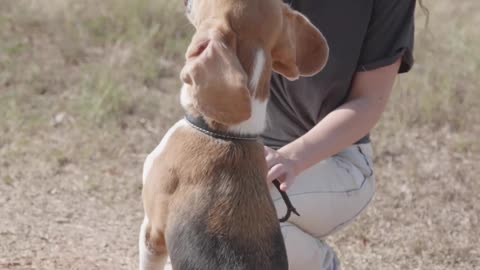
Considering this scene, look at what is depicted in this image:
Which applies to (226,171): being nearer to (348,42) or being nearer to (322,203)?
(322,203)

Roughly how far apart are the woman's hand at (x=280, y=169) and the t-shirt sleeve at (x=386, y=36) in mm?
701

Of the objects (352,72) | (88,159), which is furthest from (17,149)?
(352,72)

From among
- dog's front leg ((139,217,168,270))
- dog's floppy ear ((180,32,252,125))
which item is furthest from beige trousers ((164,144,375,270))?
dog's floppy ear ((180,32,252,125))

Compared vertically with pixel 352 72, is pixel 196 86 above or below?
above

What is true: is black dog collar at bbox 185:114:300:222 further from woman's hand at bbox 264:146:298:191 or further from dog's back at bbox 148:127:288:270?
woman's hand at bbox 264:146:298:191

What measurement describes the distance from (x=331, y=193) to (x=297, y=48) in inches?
33.3

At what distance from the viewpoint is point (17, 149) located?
20.6ft

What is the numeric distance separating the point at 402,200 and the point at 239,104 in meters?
3.24

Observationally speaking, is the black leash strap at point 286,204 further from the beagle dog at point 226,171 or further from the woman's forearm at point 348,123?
the beagle dog at point 226,171

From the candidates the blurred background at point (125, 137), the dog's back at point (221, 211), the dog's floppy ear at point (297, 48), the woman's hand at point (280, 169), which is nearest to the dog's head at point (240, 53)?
the dog's floppy ear at point (297, 48)

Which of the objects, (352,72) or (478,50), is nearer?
(352,72)

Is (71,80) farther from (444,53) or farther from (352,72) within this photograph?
(352,72)

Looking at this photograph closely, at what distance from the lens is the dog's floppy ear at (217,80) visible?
289 centimetres

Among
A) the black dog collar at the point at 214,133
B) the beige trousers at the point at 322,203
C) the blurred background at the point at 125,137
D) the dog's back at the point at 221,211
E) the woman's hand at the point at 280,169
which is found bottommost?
the blurred background at the point at 125,137
